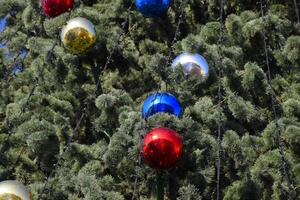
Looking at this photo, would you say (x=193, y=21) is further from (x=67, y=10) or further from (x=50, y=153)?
(x=50, y=153)

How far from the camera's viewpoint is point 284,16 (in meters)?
6.89

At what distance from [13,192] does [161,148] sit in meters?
1.06

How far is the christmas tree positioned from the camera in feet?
18.1

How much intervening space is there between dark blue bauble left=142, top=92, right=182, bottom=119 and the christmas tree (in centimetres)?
9

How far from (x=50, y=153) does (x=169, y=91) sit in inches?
46.6

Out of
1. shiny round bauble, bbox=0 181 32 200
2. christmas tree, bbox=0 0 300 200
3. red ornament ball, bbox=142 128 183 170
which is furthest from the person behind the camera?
christmas tree, bbox=0 0 300 200

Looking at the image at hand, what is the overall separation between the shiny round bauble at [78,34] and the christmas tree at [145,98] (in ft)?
0.18

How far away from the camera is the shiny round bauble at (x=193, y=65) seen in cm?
564

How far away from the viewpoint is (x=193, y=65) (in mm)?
5633

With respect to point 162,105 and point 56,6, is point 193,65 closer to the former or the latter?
point 162,105

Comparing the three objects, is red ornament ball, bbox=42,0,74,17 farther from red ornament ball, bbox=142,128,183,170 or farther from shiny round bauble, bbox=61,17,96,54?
red ornament ball, bbox=142,128,183,170

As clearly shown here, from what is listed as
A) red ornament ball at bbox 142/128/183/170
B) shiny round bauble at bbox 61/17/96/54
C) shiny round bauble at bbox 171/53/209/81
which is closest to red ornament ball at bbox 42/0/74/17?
shiny round bauble at bbox 61/17/96/54

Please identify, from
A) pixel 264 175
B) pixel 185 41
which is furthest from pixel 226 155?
pixel 185 41

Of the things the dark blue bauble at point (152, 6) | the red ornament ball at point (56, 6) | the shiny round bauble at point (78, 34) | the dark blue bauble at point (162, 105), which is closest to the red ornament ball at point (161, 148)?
the dark blue bauble at point (162, 105)
